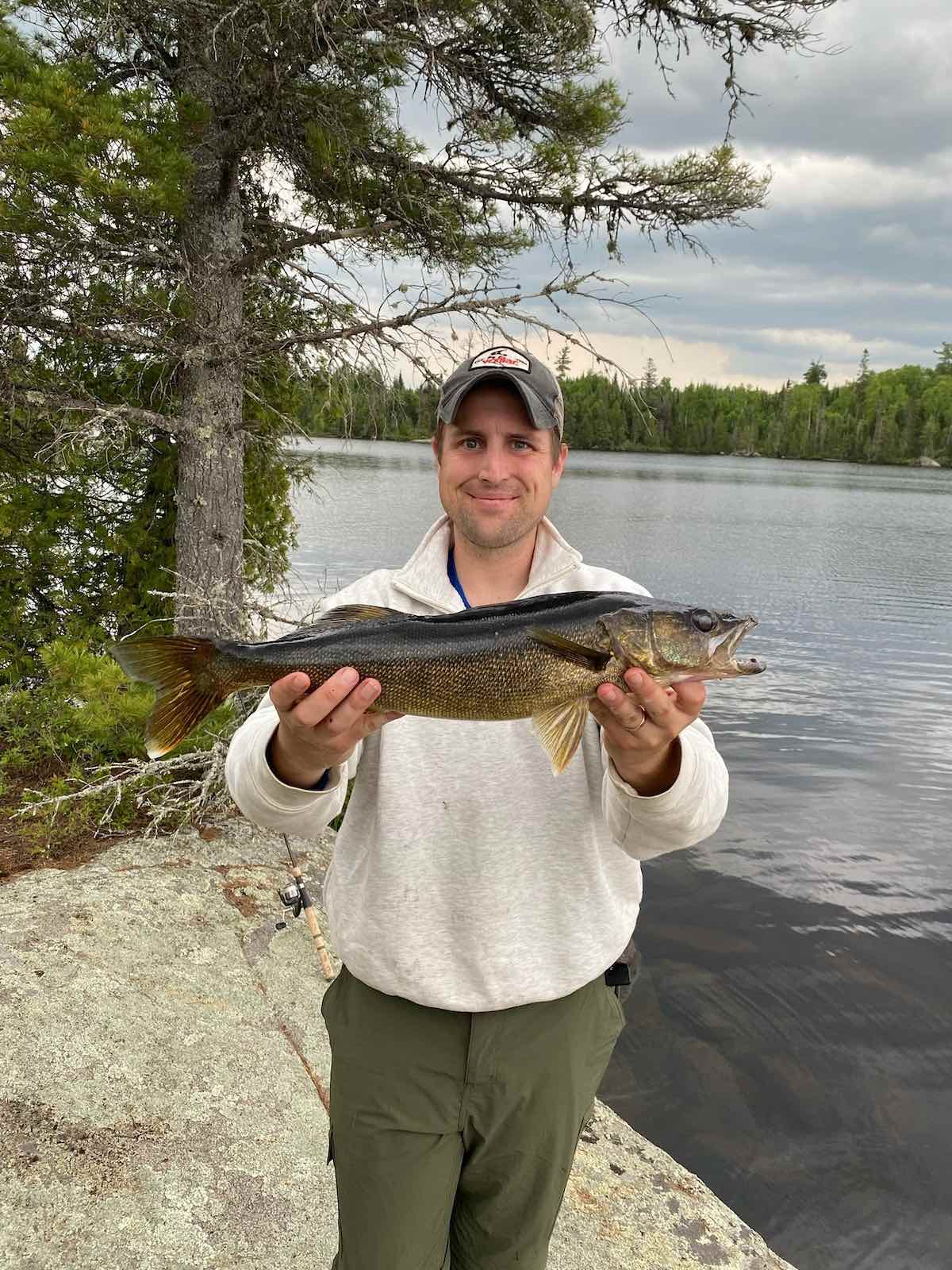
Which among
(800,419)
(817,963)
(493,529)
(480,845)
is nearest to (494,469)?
(493,529)

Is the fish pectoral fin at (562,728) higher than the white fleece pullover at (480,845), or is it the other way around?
the fish pectoral fin at (562,728)

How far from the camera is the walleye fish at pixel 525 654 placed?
8.12 ft

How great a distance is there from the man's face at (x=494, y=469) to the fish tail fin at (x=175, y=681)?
0.97m

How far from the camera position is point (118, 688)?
19.7 ft

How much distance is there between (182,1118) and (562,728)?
2.75m

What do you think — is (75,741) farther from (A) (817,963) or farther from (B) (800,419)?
(B) (800,419)

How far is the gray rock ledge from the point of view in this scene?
312cm

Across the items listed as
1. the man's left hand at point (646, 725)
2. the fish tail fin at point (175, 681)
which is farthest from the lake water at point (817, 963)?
the fish tail fin at point (175, 681)

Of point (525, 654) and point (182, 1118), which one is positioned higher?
point (525, 654)

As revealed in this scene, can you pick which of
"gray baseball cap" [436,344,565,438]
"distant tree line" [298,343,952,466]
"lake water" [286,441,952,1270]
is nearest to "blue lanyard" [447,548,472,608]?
"gray baseball cap" [436,344,565,438]

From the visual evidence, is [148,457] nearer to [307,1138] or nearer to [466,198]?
[466,198]

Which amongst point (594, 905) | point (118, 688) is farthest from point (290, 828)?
point (118, 688)

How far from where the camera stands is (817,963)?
7.68 metres

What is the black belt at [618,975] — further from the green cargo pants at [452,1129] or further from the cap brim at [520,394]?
the cap brim at [520,394]
